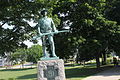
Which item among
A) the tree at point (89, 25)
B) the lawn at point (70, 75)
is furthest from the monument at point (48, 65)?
the tree at point (89, 25)

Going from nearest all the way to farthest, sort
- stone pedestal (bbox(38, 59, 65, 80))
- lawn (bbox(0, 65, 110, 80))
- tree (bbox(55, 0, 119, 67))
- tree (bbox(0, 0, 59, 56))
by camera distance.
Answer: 1. stone pedestal (bbox(38, 59, 65, 80))
2. tree (bbox(0, 0, 59, 56))
3. lawn (bbox(0, 65, 110, 80))
4. tree (bbox(55, 0, 119, 67))

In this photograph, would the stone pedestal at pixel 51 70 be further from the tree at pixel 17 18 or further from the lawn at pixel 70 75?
the lawn at pixel 70 75

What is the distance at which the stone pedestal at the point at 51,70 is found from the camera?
8.62 meters

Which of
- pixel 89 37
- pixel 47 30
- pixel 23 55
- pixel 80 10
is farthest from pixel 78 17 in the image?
pixel 23 55

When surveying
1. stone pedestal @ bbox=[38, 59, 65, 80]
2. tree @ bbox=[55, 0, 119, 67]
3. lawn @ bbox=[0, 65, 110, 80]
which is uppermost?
tree @ bbox=[55, 0, 119, 67]

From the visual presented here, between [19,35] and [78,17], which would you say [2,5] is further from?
[78,17]

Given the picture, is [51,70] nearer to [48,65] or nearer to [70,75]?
[48,65]

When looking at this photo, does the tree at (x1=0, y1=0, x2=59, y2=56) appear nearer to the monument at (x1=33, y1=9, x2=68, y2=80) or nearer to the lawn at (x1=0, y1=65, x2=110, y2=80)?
the lawn at (x1=0, y1=65, x2=110, y2=80)

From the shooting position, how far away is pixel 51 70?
8.72 metres

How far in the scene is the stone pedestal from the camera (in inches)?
339

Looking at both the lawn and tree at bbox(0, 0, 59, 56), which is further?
the lawn

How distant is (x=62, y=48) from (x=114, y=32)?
6.34 metres

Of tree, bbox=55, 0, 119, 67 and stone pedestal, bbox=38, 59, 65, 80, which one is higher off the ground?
tree, bbox=55, 0, 119, 67

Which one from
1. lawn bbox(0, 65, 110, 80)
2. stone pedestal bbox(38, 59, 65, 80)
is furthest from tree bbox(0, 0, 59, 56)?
stone pedestal bbox(38, 59, 65, 80)
